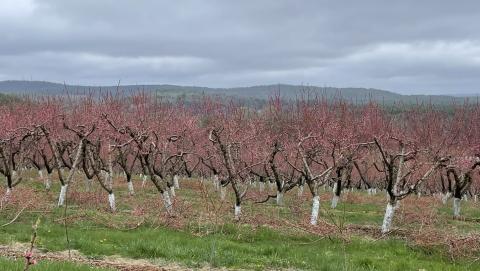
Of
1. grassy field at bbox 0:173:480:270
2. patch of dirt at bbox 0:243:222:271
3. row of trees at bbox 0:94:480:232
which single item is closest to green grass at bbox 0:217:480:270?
grassy field at bbox 0:173:480:270

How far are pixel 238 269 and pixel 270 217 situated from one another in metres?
9.99

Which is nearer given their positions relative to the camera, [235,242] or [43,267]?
[43,267]

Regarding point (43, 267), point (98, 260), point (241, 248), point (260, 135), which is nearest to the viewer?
point (43, 267)

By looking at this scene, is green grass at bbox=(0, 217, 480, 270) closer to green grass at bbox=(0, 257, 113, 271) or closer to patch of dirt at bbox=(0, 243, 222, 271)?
patch of dirt at bbox=(0, 243, 222, 271)

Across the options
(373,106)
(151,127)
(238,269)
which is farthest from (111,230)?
(373,106)

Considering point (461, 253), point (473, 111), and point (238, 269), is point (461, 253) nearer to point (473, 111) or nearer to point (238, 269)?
point (238, 269)

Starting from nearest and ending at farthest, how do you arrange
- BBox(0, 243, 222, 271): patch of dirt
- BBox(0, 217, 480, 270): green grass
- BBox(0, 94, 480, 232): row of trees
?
BBox(0, 243, 222, 271): patch of dirt
BBox(0, 217, 480, 270): green grass
BBox(0, 94, 480, 232): row of trees

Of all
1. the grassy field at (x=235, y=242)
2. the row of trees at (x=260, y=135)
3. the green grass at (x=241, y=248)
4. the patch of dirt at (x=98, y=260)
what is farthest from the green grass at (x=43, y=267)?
the row of trees at (x=260, y=135)

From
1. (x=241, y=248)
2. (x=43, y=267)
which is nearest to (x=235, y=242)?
(x=241, y=248)

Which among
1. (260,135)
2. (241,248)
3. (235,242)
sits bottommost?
(235,242)

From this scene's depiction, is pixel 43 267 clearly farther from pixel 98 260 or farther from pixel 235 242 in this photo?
pixel 235 242

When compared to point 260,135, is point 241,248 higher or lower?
lower

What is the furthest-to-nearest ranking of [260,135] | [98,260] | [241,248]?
[260,135] < [241,248] < [98,260]

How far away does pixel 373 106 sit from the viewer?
3209cm
